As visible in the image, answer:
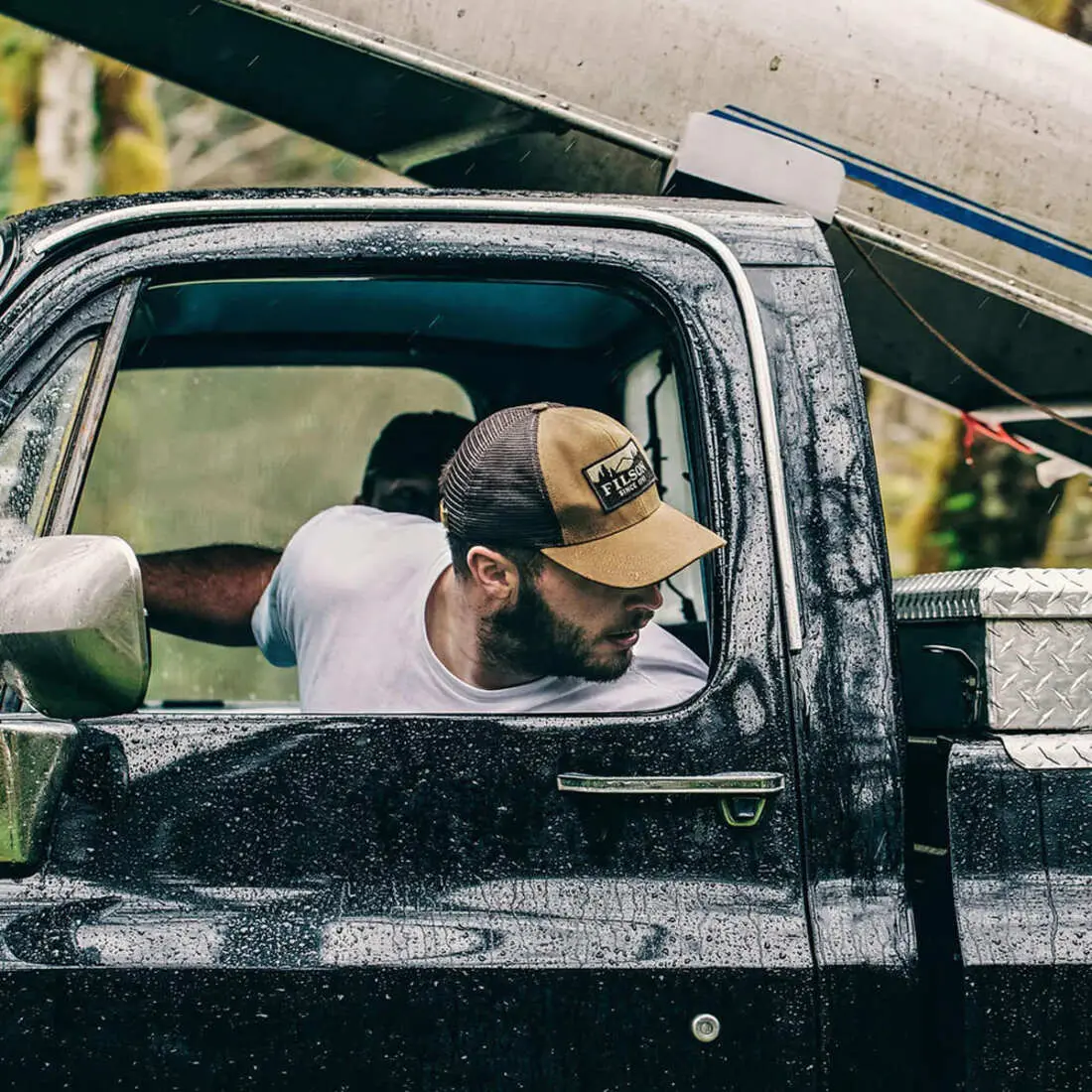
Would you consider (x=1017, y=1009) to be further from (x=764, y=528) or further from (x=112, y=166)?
(x=112, y=166)

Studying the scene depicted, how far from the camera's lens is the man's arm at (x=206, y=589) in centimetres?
294

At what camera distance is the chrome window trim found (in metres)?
1.93

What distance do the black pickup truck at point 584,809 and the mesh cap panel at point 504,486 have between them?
0.21m

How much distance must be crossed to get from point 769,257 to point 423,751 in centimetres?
82

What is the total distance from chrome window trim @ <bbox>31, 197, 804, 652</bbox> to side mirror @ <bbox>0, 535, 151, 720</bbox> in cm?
58

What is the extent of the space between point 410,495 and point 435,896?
5.46 feet

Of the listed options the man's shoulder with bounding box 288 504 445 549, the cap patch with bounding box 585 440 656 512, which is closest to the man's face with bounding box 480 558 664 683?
the cap patch with bounding box 585 440 656 512

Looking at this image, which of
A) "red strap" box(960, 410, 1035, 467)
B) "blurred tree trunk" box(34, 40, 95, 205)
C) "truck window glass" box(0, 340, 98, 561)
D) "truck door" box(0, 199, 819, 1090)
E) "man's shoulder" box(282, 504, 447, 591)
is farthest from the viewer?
"blurred tree trunk" box(34, 40, 95, 205)

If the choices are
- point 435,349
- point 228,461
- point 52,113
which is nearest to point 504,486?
point 435,349

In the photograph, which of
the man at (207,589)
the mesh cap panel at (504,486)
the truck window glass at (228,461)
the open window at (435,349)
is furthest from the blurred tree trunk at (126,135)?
the mesh cap panel at (504,486)

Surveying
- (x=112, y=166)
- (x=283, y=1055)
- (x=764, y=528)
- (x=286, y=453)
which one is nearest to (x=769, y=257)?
(x=764, y=528)

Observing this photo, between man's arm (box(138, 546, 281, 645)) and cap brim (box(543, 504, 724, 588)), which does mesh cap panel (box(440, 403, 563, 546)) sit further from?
man's arm (box(138, 546, 281, 645))

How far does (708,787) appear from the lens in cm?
182

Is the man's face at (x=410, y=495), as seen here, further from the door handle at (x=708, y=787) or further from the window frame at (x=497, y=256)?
the door handle at (x=708, y=787)
